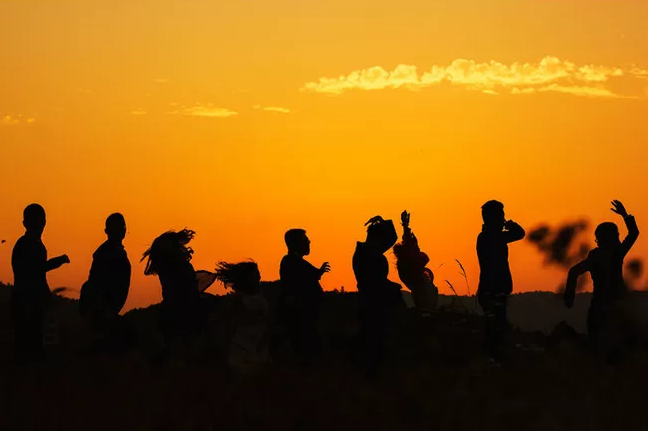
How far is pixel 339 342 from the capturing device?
20.1m

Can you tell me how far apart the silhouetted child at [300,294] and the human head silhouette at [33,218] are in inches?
156

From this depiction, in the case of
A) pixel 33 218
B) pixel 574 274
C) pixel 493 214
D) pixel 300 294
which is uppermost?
pixel 33 218

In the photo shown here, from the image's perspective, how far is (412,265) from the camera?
936 inches

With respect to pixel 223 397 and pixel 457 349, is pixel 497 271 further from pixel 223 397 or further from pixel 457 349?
pixel 223 397

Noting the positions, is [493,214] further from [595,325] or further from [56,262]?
[56,262]

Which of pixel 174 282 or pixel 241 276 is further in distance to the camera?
pixel 174 282

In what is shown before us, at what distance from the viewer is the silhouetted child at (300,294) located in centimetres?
1848

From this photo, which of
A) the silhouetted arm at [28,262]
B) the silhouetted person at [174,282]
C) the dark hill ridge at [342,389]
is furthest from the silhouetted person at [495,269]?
the silhouetted arm at [28,262]

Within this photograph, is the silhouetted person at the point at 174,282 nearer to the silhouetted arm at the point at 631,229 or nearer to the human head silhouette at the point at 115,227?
the human head silhouette at the point at 115,227

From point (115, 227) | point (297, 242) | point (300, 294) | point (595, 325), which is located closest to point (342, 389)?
point (300, 294)

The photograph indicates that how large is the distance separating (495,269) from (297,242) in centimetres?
312

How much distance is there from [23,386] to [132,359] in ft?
6.49

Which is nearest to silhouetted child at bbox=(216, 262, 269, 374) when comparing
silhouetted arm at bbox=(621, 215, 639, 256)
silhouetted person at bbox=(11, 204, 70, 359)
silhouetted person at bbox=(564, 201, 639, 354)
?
silhouetted person at bbox=(11, 204, 70, 359)

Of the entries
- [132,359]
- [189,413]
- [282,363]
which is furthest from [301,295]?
[189,413]
